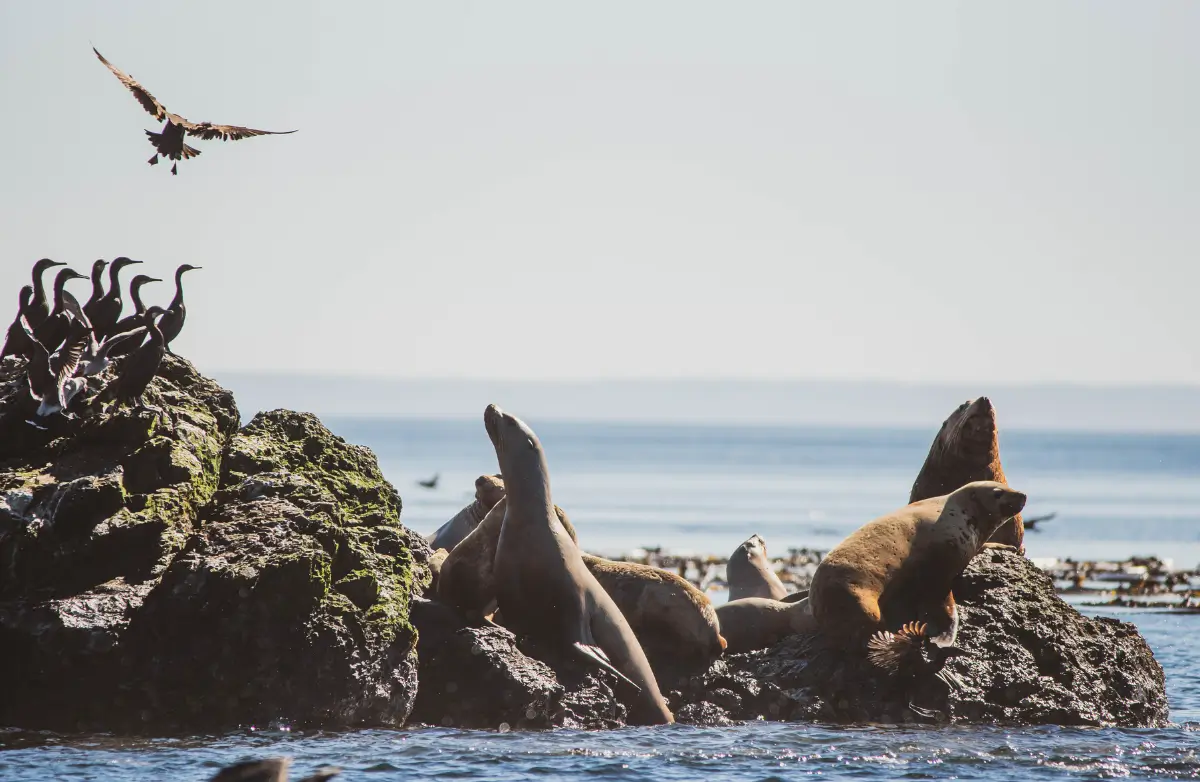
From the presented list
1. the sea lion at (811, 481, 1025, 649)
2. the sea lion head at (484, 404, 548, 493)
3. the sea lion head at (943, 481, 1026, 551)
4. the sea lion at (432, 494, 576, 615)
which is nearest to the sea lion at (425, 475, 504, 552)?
the sea lion head at (484, 404, 548, 493)

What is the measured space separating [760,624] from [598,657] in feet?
6.50

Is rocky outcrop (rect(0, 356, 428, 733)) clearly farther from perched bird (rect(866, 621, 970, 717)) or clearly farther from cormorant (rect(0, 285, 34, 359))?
perched bird (rect(866, 621, 970, 717))

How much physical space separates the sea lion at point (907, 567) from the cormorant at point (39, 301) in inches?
246

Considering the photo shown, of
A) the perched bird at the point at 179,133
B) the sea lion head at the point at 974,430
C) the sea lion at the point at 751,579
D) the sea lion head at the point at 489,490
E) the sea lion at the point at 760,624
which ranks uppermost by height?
the perched bird at the point at 179,133

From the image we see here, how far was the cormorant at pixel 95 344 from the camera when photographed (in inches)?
372

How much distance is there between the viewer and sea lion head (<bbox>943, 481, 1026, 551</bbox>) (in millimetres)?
10766

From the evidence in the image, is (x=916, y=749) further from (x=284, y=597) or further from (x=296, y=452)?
(x=296, y=452)

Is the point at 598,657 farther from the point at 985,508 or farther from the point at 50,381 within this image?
the point at 50,381

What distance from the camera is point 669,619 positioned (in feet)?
34.0

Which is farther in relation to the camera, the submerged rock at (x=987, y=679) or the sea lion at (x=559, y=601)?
the submerged rock at (x=987, y=679)

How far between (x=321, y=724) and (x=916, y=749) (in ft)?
12.6

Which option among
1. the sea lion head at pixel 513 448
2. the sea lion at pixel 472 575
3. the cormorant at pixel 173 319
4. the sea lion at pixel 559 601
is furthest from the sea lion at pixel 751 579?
the cormorant at pixel 173 319

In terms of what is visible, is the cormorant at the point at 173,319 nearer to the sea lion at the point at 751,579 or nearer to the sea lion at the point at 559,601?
the sea lion at the point at 559,601

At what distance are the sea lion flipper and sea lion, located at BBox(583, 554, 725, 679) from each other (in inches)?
28.5
